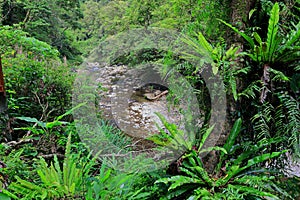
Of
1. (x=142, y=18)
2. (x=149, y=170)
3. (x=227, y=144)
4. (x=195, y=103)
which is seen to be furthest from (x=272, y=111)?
(x=142, y=18)

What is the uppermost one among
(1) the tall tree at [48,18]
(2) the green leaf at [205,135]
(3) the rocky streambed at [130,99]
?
(1) the tall tree at [48,18]

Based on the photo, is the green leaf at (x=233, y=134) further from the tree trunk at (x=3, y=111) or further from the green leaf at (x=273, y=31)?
the tree trunk at (x=3, y=111)

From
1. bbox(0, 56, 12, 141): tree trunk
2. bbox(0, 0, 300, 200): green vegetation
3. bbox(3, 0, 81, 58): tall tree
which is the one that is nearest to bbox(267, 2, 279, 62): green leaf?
bbox(0, 0, 300, 200): green vegetation

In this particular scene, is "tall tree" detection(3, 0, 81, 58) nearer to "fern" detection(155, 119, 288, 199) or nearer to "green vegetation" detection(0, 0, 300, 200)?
"green vegetation" detection(0, 0, 300, 200)

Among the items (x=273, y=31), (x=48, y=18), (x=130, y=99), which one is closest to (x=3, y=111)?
(x=273, y=31)

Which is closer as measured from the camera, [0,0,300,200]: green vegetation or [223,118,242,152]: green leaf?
[0,0,300,200]: green vegetation

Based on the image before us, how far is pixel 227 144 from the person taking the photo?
6.45 feet

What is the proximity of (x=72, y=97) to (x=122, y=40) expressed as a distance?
1.00 m

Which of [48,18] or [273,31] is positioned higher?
[273,31]

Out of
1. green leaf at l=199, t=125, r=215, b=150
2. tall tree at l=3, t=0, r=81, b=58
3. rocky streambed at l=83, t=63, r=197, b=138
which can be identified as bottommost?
rocky streambed at l=83, t=63, r=197, b=138

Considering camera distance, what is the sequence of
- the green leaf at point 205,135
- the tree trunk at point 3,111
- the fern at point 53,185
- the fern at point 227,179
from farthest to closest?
1. the green leaf at point 205,135
2. the tree trunk at point 3,111
3. the fern at point 227,179
4. the fern at point 53,185

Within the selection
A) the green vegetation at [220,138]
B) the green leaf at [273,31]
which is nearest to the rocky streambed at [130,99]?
the green vegetation at [220,138]

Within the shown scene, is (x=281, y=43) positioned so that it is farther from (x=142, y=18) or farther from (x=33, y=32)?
(x=33, y=32)

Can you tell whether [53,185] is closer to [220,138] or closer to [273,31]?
[220,138]
